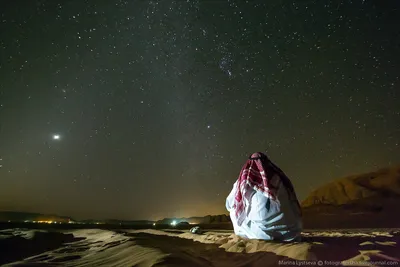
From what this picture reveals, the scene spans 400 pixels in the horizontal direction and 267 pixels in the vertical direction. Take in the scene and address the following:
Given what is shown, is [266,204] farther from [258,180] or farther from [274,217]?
[258,180]

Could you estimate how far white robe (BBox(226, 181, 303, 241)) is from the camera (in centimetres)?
730

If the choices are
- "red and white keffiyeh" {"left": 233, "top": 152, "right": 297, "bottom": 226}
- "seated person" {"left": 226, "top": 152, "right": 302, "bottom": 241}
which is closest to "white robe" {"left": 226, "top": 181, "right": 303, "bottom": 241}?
"seated person" {"left": 226, "top": 152, "right": 302, "bottom": 241}

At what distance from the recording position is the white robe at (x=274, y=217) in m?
7.30

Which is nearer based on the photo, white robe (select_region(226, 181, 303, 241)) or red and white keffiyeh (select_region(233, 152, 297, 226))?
white robe (select_region(226, 181, 303, 241))

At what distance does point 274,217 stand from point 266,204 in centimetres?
34

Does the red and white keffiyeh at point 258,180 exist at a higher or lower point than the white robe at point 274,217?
higher

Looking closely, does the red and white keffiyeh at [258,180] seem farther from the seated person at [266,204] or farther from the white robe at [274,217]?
the white robe at [274,217]

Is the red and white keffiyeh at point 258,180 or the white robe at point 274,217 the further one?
the red and white keffiyeh at point 258,180

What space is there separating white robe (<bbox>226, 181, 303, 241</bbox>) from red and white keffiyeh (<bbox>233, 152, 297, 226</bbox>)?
135 millimetres

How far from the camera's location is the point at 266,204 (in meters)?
7.32

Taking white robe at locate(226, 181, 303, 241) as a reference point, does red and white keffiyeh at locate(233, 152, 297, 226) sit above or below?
above

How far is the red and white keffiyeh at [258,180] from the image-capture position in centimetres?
741

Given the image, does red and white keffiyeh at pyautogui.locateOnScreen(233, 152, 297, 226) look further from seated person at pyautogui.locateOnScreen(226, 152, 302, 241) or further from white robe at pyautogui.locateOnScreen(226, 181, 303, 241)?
white robe at pyautogui.locateOnScreen(226, 181, 303, 241)

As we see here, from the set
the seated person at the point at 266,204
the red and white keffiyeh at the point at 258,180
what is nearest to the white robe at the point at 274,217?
the seated person at the point at 266,204
